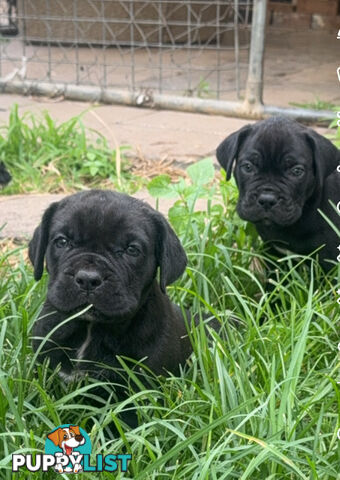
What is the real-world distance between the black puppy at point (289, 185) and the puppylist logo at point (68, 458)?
6.28 feet

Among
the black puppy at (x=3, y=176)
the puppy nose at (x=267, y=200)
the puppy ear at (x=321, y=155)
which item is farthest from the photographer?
the black puppy at (x=3, y=176)

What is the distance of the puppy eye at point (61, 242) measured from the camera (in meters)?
3.43

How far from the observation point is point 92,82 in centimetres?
955

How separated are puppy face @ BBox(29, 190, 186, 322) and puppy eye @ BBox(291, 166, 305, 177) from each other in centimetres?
126

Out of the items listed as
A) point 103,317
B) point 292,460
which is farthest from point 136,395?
point 292,460

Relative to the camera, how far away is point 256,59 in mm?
8109

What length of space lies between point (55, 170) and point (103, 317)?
336cm

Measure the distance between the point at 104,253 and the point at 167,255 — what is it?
29 cm

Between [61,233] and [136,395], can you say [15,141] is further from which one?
[136,395]

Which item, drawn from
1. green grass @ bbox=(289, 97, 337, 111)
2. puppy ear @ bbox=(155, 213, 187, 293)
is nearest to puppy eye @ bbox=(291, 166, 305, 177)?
puppy ear @ bbox=(155, 213, 187, 293)

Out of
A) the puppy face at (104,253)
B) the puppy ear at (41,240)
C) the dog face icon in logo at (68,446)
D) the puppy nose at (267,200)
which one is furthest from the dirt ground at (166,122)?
the dog face icon in logo at (68,446)

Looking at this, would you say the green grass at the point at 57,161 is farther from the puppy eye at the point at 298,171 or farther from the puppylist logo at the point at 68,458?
the puppylist logo at the point at 68,458

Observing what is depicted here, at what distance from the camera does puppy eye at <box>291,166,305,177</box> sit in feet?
15.3

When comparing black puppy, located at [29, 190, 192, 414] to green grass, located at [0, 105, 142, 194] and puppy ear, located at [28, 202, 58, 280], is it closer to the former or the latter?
puppy ear, located at [28, 202, 58, 280]
